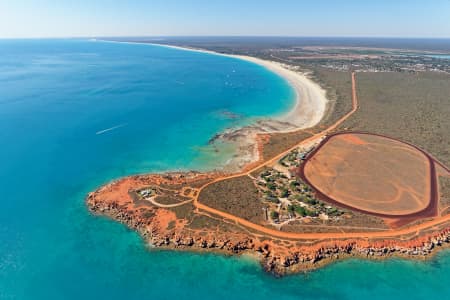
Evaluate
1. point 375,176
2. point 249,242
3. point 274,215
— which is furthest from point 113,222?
point 375,176

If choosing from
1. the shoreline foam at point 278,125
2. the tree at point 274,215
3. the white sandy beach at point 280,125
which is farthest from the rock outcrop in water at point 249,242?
the white sandy beach at point 280,125

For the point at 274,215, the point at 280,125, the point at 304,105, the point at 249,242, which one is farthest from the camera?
the point at 304,105

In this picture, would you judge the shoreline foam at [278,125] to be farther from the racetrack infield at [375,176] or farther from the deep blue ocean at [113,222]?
the racetrack infield at [375,176]

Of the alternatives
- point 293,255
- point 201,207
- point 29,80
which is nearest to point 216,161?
point 201,207

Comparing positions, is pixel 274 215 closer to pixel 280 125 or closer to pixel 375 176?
pixel 375 176

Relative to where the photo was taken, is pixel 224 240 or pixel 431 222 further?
pixel 431 222

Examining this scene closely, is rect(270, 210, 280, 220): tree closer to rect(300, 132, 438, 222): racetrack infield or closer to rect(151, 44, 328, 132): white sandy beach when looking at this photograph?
rect(300, 132, 438, 222): racetrack infield

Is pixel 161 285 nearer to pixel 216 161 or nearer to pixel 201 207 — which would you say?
pixel 201 207
